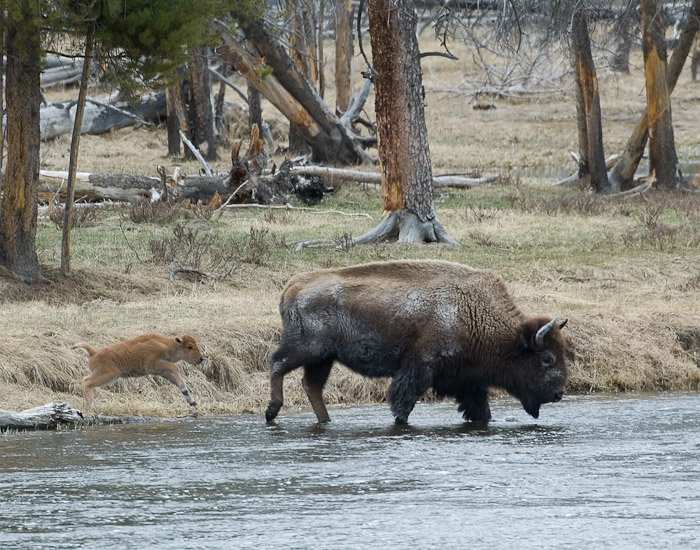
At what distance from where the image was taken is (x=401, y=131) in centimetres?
1928

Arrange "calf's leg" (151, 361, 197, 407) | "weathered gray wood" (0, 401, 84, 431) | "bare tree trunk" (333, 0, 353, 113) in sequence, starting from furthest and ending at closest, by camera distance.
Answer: "bare tree trunk" (333, 0, 353, 113) → "calf's leg" (151, 361, 197, 407) → "weathered gray wood" (0, 401, 84, 431)

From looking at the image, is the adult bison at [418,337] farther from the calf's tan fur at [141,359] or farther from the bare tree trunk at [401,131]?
the bare tree trunk at [401,131]

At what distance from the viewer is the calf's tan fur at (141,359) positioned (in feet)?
35.0

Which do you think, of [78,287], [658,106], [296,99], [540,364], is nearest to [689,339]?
[540,364]

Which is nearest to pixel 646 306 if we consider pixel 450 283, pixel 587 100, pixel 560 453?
pixel 450 283

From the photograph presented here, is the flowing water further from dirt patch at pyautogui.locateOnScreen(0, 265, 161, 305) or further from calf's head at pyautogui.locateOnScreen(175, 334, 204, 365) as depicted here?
dirt patch at pyautogui.locateOnScreen(0, 265, 161, 305)

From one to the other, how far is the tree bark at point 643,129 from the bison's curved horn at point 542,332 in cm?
1713

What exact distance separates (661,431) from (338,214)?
43.9 ft

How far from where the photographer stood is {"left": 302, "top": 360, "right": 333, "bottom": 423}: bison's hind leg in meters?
10.6

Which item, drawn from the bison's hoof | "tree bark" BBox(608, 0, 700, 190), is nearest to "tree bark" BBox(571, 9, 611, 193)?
"tree bark" BBox(608, 0, 700, 190)

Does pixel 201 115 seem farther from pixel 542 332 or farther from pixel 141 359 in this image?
pixel 542 332

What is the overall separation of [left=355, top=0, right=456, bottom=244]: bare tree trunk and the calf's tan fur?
7.93 metres

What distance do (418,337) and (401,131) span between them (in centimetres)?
937

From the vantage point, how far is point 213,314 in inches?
528
